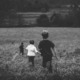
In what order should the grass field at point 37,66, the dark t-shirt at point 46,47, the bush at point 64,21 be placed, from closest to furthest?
1. the grass field at point 37,66
2. the dark t-shirt at point 46,47
3. the bush at point 64,21

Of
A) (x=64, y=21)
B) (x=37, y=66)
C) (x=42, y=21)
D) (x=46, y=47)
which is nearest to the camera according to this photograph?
(x=46, y=47)

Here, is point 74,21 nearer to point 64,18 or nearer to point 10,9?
point 64,18

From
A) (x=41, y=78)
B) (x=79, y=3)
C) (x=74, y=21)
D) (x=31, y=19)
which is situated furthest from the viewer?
(x=79, y=3)

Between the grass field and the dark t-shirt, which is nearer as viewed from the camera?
the grass field

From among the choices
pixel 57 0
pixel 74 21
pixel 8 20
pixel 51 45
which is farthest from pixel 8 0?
pixel 51 45

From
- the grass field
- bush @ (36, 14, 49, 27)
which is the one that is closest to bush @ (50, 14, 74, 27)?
bush @ (36, 14, 49, 27)

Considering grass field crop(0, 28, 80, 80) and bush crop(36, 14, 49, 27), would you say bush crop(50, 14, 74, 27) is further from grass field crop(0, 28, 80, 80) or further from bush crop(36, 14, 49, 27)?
grass field crop(0, 28, 80, 80)

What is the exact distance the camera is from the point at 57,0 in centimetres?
4544

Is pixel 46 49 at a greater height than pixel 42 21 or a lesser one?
greater

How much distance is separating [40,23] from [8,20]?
4489 millimetres


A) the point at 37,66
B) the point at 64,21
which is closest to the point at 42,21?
the point at 64,21

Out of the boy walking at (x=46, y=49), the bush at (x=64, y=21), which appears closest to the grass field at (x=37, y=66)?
the boy walking at (x=46, y=49)

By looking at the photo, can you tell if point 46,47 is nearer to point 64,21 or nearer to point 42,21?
point 64,21

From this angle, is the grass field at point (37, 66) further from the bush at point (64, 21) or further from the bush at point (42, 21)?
the bush at point (42, 21)
